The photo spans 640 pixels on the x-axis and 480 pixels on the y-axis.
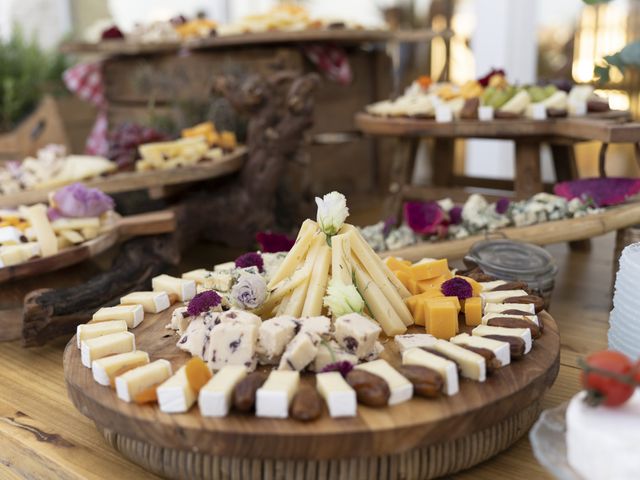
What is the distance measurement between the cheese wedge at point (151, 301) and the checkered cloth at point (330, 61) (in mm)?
1660

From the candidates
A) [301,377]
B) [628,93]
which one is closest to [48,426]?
[301,377]

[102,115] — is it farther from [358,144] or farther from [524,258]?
[524,258]

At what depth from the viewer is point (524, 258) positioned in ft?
5.08

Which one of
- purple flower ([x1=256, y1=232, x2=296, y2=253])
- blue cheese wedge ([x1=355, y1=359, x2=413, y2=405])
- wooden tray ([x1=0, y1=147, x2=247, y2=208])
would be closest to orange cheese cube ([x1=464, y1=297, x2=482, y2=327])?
blue cheese wedge ([x1=355, y1=359, x2=413, y2=405])

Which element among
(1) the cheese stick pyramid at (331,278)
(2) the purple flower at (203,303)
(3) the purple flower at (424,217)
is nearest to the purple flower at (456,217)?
(3) the purple flower at (424,217)

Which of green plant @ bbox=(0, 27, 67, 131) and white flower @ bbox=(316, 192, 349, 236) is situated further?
green plant @ bbox=(0, 27, 67, 131)

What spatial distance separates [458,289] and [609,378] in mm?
470

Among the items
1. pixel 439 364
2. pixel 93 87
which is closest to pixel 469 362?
pixel 439 364

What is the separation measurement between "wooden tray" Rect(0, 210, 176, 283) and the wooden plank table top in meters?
0.19

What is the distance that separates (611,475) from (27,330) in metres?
1.18

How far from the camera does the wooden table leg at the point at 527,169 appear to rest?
2.14 m

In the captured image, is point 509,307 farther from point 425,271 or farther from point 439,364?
point 439,364

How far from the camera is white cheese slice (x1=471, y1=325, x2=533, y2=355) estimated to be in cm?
107

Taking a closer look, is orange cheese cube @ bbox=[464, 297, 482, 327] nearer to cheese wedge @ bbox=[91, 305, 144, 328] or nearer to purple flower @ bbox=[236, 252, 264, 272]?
purple flower @ bbox=[236, 252, 264, 272]
